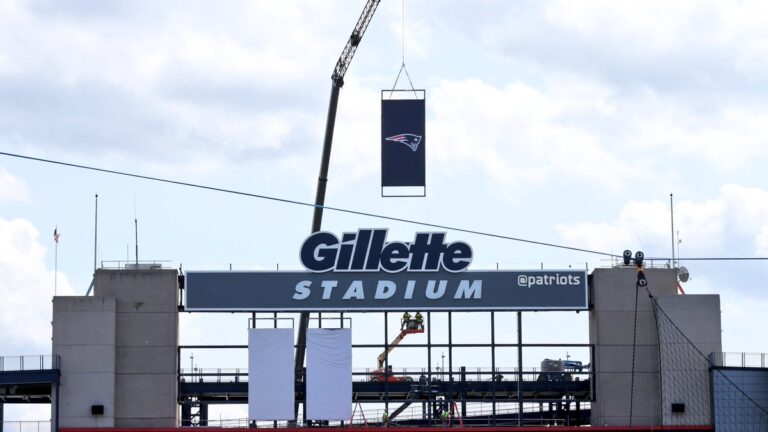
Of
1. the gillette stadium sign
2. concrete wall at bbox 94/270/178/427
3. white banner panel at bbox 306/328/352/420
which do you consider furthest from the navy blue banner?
concrete wall at bbox 94/270/178/427

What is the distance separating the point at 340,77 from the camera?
10806cm

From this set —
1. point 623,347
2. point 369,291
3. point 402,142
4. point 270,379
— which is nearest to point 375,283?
point 369,291

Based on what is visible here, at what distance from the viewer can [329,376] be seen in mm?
92625

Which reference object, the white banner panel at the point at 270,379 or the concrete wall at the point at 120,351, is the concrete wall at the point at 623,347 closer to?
the white banner panel at the point at 270,379

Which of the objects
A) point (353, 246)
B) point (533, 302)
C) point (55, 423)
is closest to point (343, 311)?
point (353, 246)

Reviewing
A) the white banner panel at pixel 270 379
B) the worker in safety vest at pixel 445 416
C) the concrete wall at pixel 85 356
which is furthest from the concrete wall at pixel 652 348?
the concrete wall at pixel 85 356

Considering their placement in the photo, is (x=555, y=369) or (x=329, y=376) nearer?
(x=329, y=376)

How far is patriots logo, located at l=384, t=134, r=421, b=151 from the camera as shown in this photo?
3846 inches

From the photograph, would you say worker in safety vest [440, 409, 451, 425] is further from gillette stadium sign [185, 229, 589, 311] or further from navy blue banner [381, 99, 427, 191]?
navy blue banner [381, 99, 427, 191]

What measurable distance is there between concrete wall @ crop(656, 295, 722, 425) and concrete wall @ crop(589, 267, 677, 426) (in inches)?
31.2

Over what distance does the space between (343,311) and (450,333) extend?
602cm

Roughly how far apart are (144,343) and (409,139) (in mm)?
18890

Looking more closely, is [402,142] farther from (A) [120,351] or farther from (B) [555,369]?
(A) [120,351]

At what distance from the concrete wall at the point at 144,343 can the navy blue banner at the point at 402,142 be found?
45.3 feet
